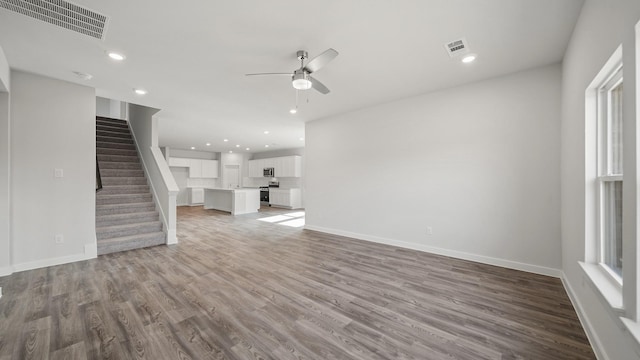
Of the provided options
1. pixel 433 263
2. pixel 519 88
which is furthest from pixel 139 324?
pixel 519 88

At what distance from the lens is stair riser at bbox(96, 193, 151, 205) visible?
182 inches

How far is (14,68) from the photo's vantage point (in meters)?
3.00

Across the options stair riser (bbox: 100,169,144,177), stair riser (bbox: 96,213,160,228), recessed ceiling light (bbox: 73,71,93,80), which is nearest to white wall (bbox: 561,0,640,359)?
recessed ceiling light (bbox: 73,71,93,80)

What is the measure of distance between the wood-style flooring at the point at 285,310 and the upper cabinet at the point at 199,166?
760 cm

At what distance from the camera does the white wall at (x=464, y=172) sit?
118 inches

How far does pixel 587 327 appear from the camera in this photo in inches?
72.2

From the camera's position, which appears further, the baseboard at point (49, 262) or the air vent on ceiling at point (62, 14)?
the baseboard at point (49, 262)

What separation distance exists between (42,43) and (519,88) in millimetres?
5596

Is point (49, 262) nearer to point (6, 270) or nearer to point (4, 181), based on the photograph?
point (6, 270)

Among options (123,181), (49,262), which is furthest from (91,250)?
(123,181)

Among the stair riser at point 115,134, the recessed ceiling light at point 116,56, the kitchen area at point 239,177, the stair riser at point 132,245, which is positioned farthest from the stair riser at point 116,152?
the recessed ceiling light at point 116,56

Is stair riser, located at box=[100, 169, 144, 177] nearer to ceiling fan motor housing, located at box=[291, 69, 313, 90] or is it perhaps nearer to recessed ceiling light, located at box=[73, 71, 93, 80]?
recessed ceiling light, located at box=[73, 71, 93, 80]

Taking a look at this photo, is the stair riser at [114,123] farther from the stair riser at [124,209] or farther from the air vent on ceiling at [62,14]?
the air vent on ceiling at [62,14]

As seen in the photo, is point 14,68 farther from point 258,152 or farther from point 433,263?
point 258,152
